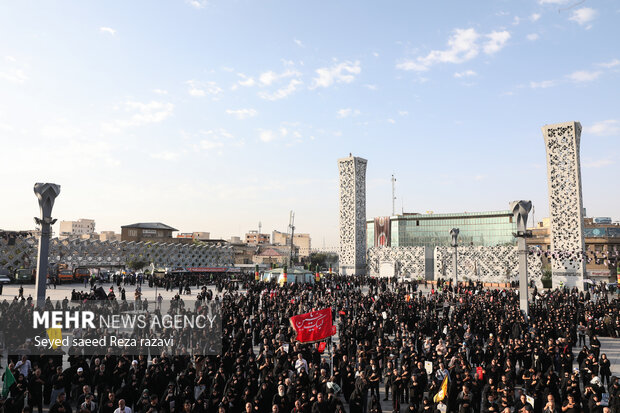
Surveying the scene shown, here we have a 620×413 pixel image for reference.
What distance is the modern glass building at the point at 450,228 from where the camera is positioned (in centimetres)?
8119

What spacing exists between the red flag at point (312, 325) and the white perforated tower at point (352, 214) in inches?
1819

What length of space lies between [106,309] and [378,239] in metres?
65.3

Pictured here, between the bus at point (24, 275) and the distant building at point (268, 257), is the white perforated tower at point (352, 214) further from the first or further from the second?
the distant building at point (268, 257)

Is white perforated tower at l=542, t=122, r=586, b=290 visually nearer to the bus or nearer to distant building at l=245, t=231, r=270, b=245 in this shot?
the bus

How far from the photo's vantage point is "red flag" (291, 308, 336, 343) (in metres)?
13.8

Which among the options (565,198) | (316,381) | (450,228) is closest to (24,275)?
(316,381)

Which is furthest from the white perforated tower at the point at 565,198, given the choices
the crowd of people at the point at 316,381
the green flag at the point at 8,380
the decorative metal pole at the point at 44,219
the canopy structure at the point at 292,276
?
the green flag at the point at 8,380

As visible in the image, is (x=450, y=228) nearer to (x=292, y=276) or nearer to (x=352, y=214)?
(x=352, y=214)

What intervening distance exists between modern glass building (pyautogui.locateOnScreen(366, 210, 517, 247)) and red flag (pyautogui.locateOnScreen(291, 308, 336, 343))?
67.5 meters

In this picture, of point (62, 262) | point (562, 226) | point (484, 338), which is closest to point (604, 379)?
point (484, 338)

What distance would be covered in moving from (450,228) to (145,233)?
64950 millimetres

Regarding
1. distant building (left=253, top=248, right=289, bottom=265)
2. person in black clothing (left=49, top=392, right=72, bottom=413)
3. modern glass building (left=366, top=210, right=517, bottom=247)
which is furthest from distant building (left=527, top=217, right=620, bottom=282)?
distant building (left=253, top=248, right=289, bottom=265)

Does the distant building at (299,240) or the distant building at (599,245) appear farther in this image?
the distant building at (299,240)

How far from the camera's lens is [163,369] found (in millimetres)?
10852
